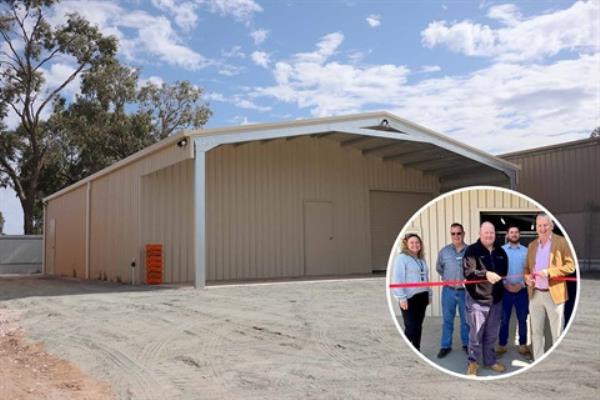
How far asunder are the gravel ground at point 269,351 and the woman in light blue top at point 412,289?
1.35 meters

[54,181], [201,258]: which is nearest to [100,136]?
[54,181]

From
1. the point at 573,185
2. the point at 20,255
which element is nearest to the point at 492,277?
the point at 573,185

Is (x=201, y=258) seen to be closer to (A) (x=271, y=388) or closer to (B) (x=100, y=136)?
(A) (x=271, y=388)

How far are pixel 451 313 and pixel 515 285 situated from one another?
15cm

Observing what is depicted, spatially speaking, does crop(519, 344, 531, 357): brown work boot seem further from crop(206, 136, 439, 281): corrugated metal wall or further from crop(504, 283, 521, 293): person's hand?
crop(206, 136, 439, 281): corrugated metal wall

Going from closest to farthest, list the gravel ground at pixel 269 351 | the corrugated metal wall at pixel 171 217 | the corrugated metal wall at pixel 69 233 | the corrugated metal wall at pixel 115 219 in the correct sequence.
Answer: the gravel ground at pixel 269 351
the corrugated metal wall at pixel 115 219
the corrugated metal wall at pixel 171 217
the corrugated metal wall at pixel 69 233

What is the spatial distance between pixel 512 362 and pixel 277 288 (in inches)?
390

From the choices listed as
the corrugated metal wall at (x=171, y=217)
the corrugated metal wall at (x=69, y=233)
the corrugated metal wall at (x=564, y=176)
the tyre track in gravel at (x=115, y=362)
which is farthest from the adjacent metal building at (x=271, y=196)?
the tyre track in gravel at (x=115, y=362)

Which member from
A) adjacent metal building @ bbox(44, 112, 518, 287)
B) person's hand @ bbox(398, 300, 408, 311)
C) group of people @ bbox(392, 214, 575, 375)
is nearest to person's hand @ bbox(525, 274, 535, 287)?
group of people @ bbox(392, 214, 575, 375)

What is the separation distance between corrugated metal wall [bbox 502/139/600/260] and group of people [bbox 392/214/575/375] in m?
15.5

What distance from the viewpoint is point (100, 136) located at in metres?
32.2

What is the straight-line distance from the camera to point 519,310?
131 cm

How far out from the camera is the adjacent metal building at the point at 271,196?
13805 millimetres

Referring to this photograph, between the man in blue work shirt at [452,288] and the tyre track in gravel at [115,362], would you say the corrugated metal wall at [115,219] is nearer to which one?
the tyre track in gravel at [115,362]
